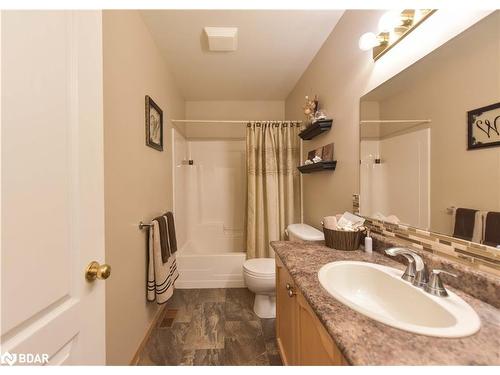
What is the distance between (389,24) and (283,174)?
5.05 feet

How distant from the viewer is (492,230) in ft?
2.34

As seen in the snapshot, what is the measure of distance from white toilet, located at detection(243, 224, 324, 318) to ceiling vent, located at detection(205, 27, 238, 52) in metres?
1.71

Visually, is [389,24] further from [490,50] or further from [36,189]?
[36,189]

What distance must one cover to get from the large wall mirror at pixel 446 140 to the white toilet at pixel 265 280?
0.73 m

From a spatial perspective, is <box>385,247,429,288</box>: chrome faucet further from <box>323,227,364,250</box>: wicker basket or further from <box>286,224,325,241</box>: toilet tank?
<box>286,224,325,241</box>: toilet tank

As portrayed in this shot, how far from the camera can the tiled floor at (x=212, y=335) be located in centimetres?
144

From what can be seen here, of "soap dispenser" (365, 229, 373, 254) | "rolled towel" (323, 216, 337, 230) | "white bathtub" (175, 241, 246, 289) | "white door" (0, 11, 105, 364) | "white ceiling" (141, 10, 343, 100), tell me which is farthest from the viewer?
"white bathtub" (175, 241, 246, 289)

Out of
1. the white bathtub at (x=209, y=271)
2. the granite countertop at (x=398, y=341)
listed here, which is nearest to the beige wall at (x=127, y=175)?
the white bathtub at (x=209, y=271)

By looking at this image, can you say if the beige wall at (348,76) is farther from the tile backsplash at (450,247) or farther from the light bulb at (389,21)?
the tile backsplash at (450,247)

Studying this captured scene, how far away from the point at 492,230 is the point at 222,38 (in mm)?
1970

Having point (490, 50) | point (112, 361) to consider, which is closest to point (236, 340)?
point (112, 361)

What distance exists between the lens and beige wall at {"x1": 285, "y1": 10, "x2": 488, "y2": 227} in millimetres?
912

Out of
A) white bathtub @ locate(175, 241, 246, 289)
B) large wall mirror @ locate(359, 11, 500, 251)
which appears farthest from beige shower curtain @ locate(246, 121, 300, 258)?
large wall mirror @ locate(359, 11, 500, 251)

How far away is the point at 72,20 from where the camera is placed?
0.63m
